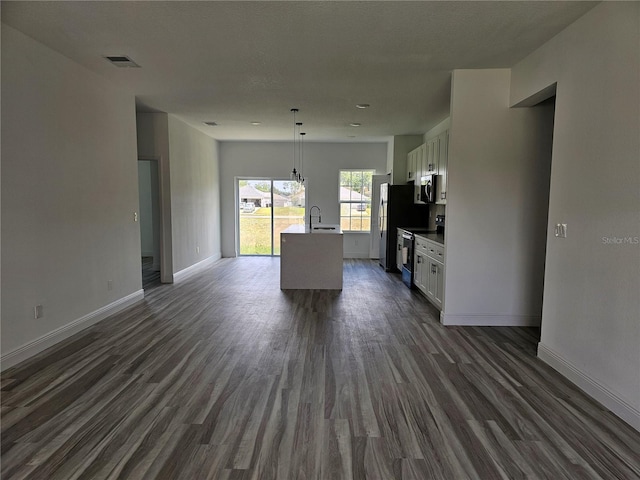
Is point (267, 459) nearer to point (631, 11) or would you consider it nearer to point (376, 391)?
point (376, 391)

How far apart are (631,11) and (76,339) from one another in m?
5.17

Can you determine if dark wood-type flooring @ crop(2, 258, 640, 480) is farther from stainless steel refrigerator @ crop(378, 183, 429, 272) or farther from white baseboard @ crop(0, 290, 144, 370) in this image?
stainless steel refrigerator @ crop(378, 183, 429, 272)

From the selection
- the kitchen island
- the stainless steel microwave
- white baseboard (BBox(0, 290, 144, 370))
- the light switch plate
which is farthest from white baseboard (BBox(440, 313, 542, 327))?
white baseboard (BBox(0, 290, 144, 370))

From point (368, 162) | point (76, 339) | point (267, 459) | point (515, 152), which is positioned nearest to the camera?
point (267, 459)

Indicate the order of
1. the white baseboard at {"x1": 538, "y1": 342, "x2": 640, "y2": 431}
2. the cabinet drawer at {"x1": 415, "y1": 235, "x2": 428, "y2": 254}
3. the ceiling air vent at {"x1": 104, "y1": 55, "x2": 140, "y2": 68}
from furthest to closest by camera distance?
1. the cabinet drawer at {"x1": 415, "y1": 235, "x2": 428, "y2": 254}
2. the ceiling air vent at {"x1": 104, "y1": 55, "x2": 140, "y2": 68}
3. the white baseboard at {"x1": 538, "y1": 342, "x2": 640, "y2": 431}

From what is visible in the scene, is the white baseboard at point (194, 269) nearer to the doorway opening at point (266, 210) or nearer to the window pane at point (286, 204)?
the doorway opening at point (266, 210)

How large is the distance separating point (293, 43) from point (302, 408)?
2.96m

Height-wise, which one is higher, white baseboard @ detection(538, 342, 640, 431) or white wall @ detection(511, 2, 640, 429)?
white wall @ detection(511, 2, 640, 429)

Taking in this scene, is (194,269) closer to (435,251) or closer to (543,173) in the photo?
(435,251)

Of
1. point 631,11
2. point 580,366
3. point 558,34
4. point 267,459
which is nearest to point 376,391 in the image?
point 267,459

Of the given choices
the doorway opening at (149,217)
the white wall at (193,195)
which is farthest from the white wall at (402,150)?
the doorway opening at (149,217)

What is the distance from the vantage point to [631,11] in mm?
2352

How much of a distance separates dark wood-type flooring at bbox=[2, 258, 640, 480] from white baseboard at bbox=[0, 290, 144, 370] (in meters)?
0.13

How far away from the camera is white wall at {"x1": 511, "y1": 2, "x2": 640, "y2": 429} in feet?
7.66
